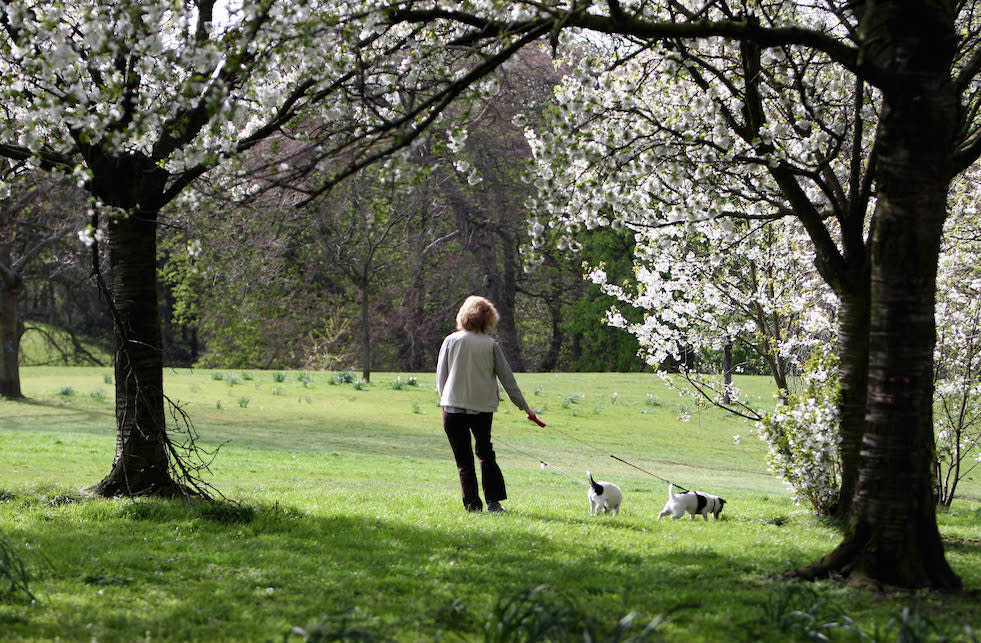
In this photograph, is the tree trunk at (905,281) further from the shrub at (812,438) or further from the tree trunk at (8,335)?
the tree trunk at (8,335)

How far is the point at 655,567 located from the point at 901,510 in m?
1.68

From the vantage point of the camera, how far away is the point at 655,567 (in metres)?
6.63

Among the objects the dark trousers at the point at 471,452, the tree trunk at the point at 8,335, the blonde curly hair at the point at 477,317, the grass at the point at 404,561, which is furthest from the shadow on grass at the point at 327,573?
the tree trunk at the point at 8,335

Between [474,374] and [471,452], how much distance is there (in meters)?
0.77

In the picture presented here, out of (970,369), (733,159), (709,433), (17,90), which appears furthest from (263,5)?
(709,433)

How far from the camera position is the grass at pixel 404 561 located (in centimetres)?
463

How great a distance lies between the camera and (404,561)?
662cm

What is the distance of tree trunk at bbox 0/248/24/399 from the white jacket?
20.0m

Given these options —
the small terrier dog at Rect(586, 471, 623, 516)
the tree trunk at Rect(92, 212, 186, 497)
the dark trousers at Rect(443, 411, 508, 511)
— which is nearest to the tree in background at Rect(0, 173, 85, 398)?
the tree trunk at Rect(92, 212, 186, 497)

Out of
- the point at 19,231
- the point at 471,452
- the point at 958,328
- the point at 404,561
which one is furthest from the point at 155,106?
the point at 19,231

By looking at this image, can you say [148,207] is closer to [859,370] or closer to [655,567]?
[655,567]

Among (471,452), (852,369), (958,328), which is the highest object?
(958,328)

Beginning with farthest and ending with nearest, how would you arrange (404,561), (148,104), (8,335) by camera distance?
(8,335) < (148,104) < (404,561)

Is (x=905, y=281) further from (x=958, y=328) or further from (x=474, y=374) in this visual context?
(x=958, y=328)
